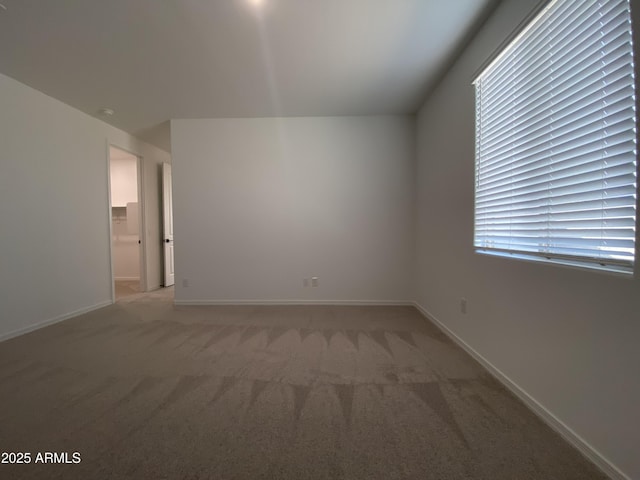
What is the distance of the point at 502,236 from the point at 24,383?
3648 millimetres

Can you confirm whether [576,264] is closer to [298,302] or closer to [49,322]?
[298,302]

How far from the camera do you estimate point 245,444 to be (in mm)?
1415

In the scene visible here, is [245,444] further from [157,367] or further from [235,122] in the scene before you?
[235,122]

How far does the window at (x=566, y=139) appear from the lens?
121cm

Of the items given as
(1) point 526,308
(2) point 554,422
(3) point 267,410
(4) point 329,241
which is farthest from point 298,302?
(2) point 554,422

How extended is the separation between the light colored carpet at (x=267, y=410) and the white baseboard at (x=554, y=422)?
0.04 m

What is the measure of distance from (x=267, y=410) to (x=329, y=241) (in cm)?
268

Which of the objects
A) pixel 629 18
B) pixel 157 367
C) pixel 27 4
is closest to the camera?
pixel 629 18

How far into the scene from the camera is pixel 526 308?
68.4 inches

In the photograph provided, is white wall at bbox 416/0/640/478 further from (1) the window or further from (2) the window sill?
(1) the window

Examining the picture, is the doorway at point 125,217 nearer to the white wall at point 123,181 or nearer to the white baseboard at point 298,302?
the white wall at point 123,181

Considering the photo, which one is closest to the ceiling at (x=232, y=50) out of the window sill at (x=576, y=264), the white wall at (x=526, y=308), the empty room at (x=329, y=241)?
the empty room at (x=329, y=241)

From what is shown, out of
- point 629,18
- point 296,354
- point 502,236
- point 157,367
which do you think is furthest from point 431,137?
point 157,367

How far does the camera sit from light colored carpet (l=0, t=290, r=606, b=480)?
1292mm
